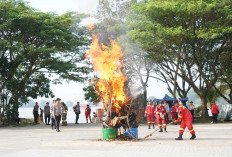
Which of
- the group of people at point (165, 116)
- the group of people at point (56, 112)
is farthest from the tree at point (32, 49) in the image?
the group of people at point (165, 116)

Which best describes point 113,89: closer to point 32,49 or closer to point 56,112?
point 56,112

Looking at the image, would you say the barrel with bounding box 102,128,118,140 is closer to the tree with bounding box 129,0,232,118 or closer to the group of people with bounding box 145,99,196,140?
the group of people with bounding box 145,99,196,140

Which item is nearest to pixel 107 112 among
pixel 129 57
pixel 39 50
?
pixel 39 50

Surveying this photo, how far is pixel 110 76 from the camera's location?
49.3ft

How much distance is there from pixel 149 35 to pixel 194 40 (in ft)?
14.7

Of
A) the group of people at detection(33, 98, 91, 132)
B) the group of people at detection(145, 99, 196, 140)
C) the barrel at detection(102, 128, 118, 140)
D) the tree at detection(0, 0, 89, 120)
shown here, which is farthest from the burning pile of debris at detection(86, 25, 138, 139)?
the tree at detection(0, 0, 89, 120)

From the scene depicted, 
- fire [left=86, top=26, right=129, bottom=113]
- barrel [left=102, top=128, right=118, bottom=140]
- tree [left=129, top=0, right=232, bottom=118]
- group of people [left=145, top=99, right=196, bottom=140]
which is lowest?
barrel [left=102, top=128, right=118, bottom=140]

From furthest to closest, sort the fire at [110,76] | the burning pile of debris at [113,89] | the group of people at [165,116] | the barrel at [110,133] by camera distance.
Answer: the fire at [110,76] → the burning pile of debris at [113,89] → the barrel at [110,133] → the group of people at [165,116]

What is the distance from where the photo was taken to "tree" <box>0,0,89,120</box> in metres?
28.6

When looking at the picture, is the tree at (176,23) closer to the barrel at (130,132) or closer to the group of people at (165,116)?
the group of people at (165,116)

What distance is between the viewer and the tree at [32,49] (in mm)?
28578

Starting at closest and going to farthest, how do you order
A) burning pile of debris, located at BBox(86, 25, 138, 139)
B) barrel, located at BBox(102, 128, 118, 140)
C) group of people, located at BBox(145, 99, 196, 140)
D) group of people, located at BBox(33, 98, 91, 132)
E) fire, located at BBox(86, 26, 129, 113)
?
group of people, located at BBox(145, 99, 196, 140) → barrel, located at BBox(102, 128, 118, 140) → burning pile of debris, located at BBox(86, 25, 138, 139) → fire, located at BBox(86, 26, 129, 113) → group of people, located at BBox(33, 98, 91, 132)

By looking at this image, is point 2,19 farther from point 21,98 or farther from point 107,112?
point 107,112

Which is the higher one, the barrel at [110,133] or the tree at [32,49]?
the tree at [32,49]
